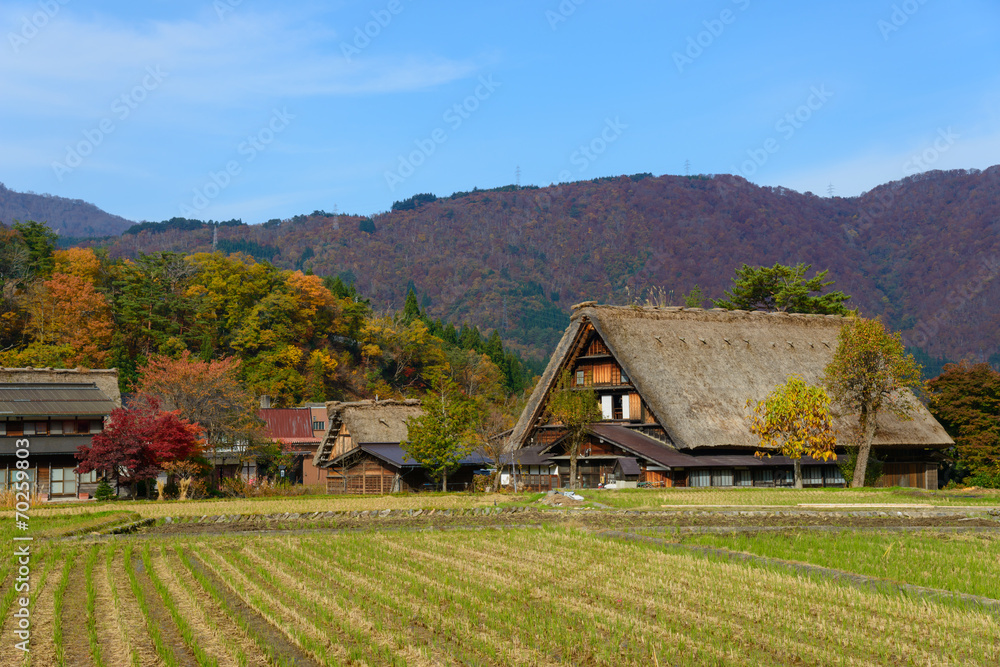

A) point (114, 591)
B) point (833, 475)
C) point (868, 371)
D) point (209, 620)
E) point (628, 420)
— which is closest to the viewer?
point (209, 620)

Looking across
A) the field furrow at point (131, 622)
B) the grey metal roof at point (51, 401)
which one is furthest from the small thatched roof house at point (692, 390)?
the field furrow at point (131, 622)

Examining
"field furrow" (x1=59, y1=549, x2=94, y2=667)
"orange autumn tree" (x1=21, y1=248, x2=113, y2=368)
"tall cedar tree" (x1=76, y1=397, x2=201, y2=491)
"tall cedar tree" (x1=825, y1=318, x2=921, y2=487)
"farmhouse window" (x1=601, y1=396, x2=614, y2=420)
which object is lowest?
"field furrow" (x1=59, y1=549, x2=94, y2=667)

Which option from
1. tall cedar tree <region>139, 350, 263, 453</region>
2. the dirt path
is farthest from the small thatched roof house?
the dirt path

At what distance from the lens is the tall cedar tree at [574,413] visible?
43938 millimetres

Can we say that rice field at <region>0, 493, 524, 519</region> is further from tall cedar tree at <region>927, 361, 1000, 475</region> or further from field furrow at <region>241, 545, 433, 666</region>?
tall cedar tree at <region>927, 361, 1000, 475</region>

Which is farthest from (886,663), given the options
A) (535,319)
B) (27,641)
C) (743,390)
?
(535,319)

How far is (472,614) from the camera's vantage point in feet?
37.0

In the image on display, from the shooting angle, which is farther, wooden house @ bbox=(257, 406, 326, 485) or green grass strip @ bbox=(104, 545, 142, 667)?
wooden house @ bbox=(257, 406, 326, 485)

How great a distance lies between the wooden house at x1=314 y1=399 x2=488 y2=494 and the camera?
48.3 m

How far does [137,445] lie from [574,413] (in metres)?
19.4

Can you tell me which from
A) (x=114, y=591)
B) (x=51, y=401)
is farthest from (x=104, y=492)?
(x=114, y=591)

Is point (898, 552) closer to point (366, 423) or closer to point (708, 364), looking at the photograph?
point (708, 364)

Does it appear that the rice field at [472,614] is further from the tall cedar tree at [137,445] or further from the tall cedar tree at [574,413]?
the tall cedar tree at [574,413]

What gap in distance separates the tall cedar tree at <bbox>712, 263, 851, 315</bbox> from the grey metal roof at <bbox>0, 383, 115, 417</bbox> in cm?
4565
